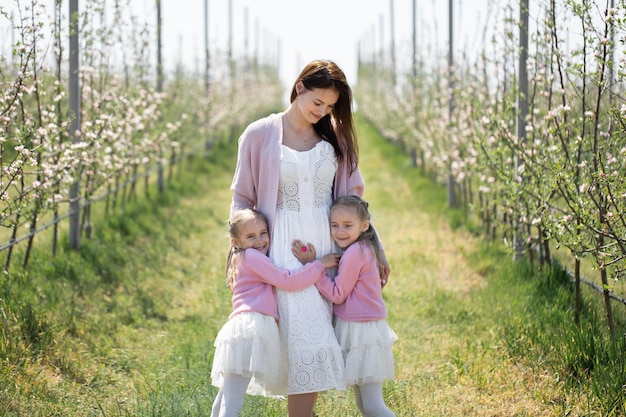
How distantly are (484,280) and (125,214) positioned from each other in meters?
3.57

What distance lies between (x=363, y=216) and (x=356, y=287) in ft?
0.88

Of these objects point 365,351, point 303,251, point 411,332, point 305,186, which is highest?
point 305,186

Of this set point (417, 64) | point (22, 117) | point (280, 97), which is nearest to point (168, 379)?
point (22, 117)

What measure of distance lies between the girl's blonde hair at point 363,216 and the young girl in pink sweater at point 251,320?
0.17m

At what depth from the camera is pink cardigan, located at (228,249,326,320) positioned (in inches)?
120

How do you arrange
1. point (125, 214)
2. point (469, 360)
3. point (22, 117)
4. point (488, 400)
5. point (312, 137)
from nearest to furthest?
point (312, 137)
point (488, 400)
point (469, 360)
point (22, 117)
point (125, 214)

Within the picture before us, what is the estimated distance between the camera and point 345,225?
3.18 meters

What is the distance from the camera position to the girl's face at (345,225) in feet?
10.4

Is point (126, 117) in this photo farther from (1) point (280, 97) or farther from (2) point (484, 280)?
(1) point (280, 97)

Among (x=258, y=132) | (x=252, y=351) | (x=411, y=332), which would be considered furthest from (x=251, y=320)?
(x=411, y=332)

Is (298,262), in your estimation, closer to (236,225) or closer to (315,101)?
(236,225)

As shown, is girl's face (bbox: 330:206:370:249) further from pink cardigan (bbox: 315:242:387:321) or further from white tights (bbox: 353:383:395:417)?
white tights (bbox: 353:383:395:417)

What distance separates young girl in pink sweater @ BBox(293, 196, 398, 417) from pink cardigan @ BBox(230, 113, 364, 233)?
24cm

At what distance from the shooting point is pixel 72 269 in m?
5.71
